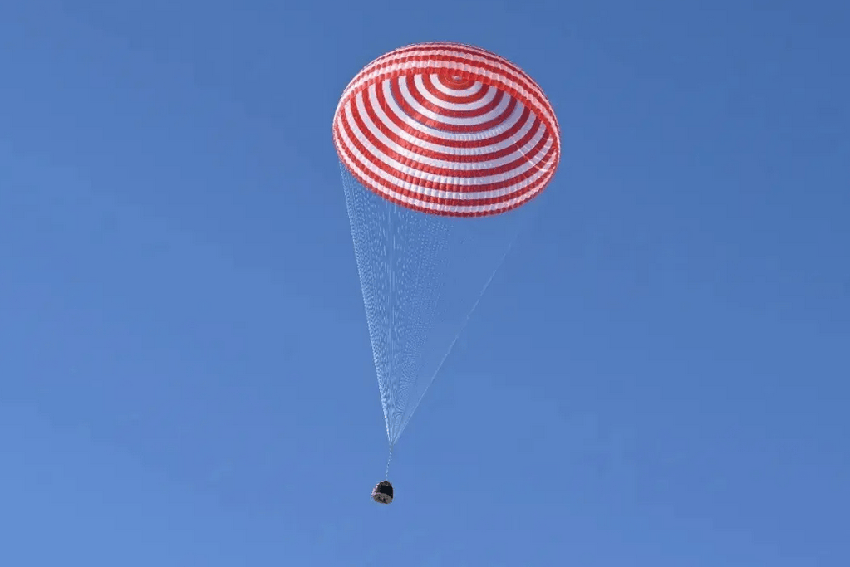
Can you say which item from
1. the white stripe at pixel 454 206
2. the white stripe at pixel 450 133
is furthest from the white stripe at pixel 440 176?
the white stripe at pixel 454 206

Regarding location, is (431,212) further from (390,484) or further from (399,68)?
(390,484)

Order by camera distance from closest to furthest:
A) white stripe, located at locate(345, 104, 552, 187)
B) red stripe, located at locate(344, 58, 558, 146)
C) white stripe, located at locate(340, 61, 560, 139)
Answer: red stripe, located at locate(344, 58, 558, 146) → white stripe, located at locate(340, 61, 560, 139) → white stripe, located at locate(345, 104, 552, 187)

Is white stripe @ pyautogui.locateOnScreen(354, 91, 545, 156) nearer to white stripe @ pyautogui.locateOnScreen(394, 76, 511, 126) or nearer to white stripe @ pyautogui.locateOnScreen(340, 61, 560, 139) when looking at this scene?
white stripe @ pyautogui.locateOnScreen(394, 76, 511, 126)

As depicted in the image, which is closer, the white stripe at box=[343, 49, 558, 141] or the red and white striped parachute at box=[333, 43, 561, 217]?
the white stripe at box=[343, 49, 558, 141]

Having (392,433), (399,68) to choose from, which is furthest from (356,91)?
(392,433)

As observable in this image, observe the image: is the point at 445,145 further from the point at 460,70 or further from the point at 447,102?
the point at 460,70

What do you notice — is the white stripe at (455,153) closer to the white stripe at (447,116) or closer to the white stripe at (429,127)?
the white stripe at (429,127)

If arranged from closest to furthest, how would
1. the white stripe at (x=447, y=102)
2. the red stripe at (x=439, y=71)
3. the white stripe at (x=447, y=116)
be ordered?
the red stripe at (x=439, y=71) → the white stripe at (x=447, y=116) → the white stripe at (x=447, y=102)

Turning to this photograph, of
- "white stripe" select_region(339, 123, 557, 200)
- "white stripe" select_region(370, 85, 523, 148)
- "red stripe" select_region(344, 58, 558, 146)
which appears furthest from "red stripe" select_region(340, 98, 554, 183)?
"red stripe" select_region(344, 58, 558, 146)

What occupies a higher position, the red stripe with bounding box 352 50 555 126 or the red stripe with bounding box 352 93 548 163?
the red stripe with bounding box 352 50 555 126
